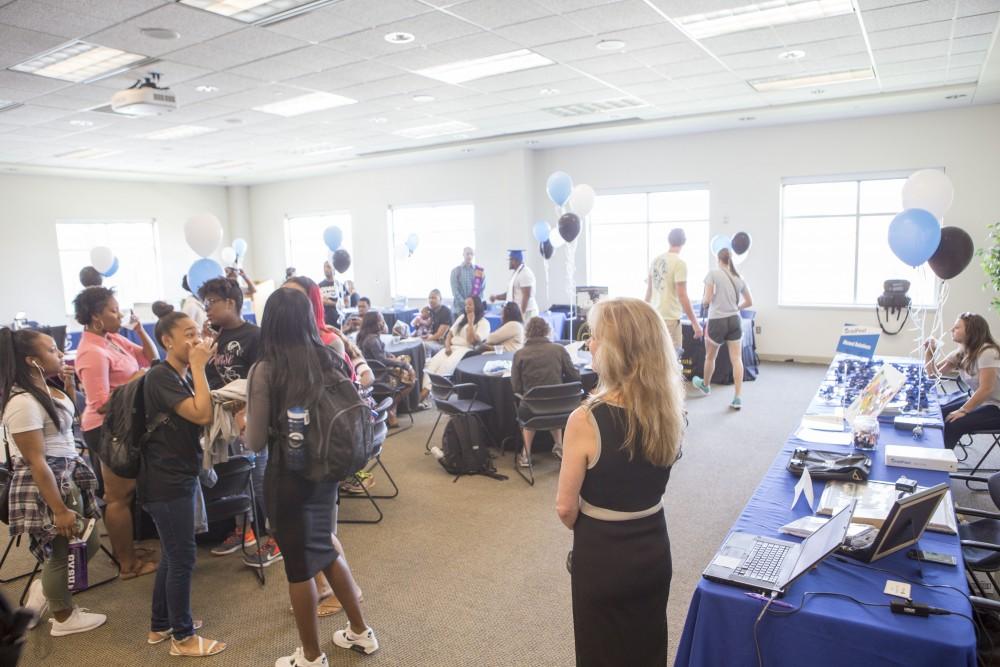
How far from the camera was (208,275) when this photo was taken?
6289mm

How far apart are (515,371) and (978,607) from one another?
2791mm

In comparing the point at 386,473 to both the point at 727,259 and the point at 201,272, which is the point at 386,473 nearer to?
the point at 201,272

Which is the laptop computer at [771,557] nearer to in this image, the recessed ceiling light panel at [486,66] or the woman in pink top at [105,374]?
the woman in pink top at [105,374]

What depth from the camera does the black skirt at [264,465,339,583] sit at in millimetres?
2146

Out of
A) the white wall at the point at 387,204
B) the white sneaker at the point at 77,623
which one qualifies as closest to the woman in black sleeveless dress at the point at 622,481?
the white sneaker at the point at 77,623

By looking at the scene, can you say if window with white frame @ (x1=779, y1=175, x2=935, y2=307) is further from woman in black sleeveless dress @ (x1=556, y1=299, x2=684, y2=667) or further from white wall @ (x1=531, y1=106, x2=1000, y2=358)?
woman in black sleeveless dress @ (x1=556, y1=299, x2=684, y2=667)

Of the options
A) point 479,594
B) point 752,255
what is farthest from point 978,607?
point 752,255

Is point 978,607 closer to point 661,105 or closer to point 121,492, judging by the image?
point 121,492

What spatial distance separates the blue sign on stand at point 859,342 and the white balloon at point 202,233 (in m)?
5.83

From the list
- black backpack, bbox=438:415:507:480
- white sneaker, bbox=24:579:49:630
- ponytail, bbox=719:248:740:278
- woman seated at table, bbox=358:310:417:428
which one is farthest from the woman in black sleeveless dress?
ponytail, bbox=719:248:740:278

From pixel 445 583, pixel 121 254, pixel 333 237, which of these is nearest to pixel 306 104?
pixel 333 237

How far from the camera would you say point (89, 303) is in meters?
3.03

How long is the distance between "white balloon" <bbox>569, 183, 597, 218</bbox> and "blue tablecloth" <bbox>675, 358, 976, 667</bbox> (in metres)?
6.11

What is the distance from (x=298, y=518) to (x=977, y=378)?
13.0 feet
